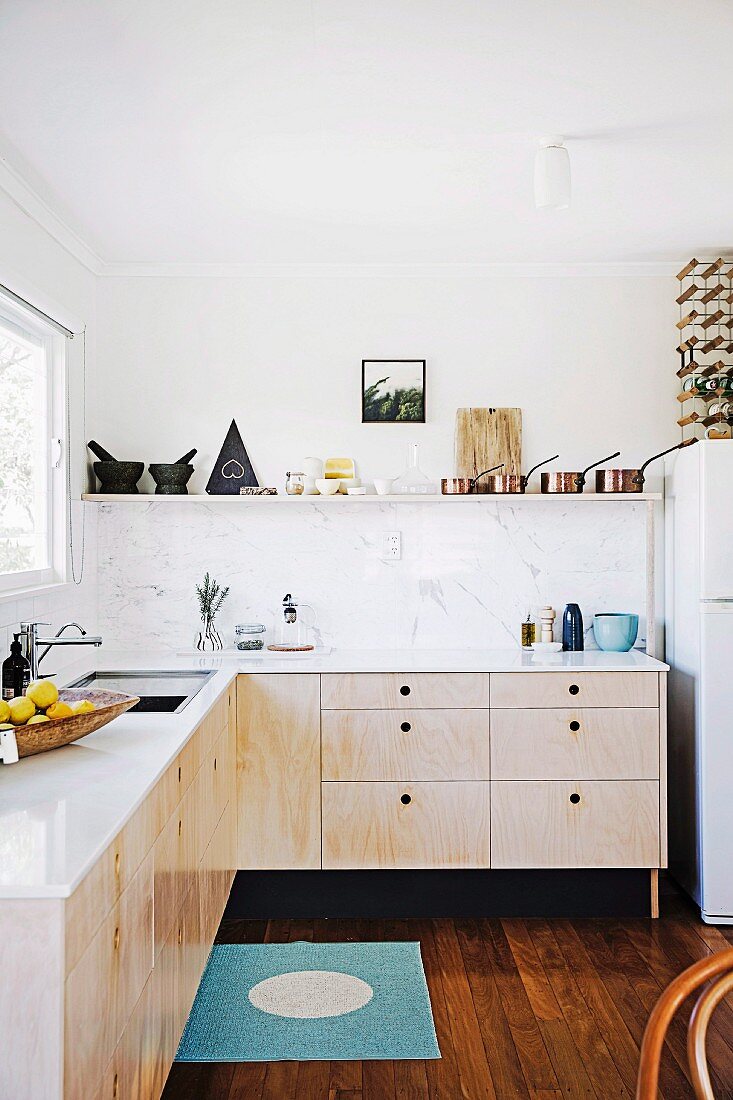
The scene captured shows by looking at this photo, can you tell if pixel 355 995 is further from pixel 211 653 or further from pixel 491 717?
pixel 211 653

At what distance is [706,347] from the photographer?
3.82 m

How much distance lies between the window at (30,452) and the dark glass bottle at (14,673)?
1.74 feet

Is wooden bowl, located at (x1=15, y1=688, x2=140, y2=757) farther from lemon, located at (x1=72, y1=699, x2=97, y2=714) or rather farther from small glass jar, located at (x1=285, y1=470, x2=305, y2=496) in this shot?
small glass jar, located at (x1=285, y1=470, x2=305, y2=496)

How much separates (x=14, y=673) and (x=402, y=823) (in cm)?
159

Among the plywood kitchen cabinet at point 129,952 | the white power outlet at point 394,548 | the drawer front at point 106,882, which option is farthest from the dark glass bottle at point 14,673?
the white power outlet at point 394,548

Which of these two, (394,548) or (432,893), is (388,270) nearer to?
(394,548)

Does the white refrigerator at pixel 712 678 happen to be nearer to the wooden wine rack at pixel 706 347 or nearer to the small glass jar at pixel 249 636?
the wooden wine rack at pixel 706 347

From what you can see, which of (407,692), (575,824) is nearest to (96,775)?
(407,692)

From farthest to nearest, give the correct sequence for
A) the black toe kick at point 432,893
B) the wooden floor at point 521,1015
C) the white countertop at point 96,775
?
the black toe kick at point 432,893 → the wooden floor at point 521,1015 → the white countertop at point 96,775

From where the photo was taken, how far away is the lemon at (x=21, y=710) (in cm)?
218

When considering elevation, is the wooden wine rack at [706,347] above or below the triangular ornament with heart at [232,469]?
above

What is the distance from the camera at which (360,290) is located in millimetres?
4051

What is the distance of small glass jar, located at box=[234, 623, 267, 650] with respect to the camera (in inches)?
154

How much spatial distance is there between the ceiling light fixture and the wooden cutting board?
1.39m
